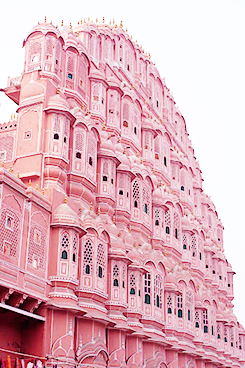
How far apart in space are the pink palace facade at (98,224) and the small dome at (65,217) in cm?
9

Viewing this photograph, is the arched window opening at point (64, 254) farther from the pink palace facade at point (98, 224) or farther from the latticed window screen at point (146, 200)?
the latticed window screen at point (146, 200)

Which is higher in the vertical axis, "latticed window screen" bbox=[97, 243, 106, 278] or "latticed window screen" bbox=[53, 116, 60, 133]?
"latticed window screen" bbox=[53, 116, 60, 133]

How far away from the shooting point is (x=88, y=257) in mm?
27875

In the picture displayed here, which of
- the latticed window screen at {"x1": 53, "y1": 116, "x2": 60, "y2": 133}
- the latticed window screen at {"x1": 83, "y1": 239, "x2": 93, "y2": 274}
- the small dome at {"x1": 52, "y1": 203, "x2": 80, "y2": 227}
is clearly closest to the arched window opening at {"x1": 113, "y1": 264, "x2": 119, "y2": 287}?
the latticed window screen at {"x1": 83, "y1": 239, "x2": 93, "y2": 274}

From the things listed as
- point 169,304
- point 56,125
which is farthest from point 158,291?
point 56,125

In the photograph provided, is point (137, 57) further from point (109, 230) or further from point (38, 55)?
point (109, 230)

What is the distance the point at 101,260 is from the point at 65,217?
3.73 m

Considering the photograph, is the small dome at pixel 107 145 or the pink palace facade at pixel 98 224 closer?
the pink palace facade at pixel 98 224

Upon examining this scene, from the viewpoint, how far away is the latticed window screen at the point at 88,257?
1086 inches

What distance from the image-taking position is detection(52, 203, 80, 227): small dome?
26128 millimetres

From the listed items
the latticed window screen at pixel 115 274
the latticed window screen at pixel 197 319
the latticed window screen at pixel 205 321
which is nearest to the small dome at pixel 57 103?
the latticed window screen at pixel 115 274

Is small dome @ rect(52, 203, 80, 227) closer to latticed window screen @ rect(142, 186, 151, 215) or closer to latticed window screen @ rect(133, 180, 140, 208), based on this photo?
latticed window screen @ rect(133, 180, 140, 208)

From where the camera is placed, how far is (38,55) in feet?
108

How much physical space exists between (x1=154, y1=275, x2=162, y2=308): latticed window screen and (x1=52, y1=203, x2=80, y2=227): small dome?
9277 millimetres
